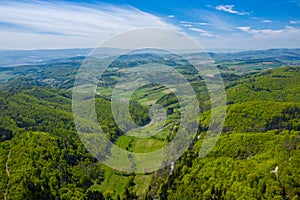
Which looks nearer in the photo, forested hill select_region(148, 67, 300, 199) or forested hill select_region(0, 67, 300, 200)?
forested hill select_region(148, 67, 300, 199)

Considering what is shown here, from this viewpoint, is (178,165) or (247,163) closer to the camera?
(247,163)

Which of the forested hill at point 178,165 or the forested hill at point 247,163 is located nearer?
the forested hill at point 247,163

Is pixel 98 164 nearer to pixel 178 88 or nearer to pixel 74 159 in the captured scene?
pixel 74 159

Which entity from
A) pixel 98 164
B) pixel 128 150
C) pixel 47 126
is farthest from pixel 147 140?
pixel 47 126

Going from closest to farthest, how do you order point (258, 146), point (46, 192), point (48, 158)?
point (46, 192) → point (258, 146) → point (48, 158)

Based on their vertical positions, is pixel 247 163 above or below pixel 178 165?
above

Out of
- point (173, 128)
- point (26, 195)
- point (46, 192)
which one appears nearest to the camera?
point (26, 195)

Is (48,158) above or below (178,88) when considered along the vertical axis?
below

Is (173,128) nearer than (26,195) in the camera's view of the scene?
Answer: No
